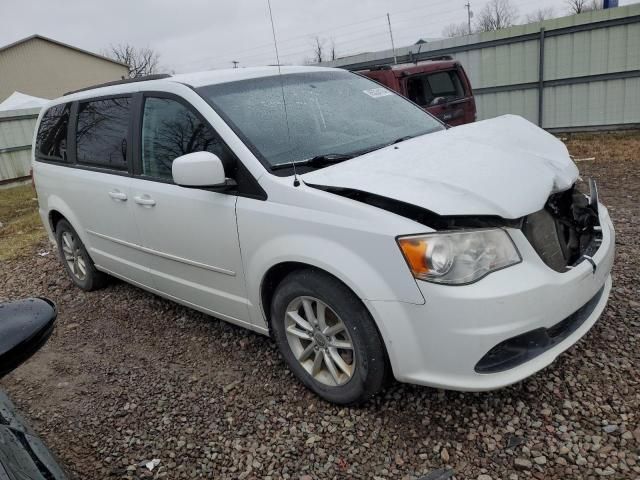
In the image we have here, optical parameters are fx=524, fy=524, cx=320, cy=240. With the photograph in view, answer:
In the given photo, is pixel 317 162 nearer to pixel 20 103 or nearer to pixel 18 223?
pixel 18 223

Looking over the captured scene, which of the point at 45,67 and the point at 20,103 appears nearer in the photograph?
the point at 20,103

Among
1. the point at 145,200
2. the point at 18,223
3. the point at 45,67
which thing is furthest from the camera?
the point at 45,67

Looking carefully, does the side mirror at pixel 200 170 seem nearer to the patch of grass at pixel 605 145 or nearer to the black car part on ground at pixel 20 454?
the black car part on ground at pixel 20 454

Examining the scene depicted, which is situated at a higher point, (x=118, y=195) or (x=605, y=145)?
(x=118, y=195)

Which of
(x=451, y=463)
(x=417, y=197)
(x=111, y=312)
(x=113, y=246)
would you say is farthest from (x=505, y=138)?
(x=111, y=312)

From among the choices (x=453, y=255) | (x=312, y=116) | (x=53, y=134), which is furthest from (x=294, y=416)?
(x=53, y=134)

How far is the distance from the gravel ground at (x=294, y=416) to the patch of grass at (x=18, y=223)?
4.21m

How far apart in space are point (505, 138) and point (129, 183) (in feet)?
8.16

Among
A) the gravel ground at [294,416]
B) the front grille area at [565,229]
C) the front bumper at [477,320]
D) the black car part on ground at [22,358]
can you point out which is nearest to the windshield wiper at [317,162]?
the front bumper at [477,320]

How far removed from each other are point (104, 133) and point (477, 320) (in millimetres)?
3184

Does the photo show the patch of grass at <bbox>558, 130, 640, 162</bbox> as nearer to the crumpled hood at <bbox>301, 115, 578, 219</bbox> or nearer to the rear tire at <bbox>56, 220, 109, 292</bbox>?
the crumpled hood at <bbox>301, 115, 578, 219</bbox>

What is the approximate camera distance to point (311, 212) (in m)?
2.54

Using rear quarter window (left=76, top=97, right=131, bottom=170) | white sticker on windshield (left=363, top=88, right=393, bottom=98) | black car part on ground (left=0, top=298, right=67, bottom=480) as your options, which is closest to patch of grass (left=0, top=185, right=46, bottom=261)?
rear quarter window (left=76, top=97, right=131, bottom=170)

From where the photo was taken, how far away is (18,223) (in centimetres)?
903
